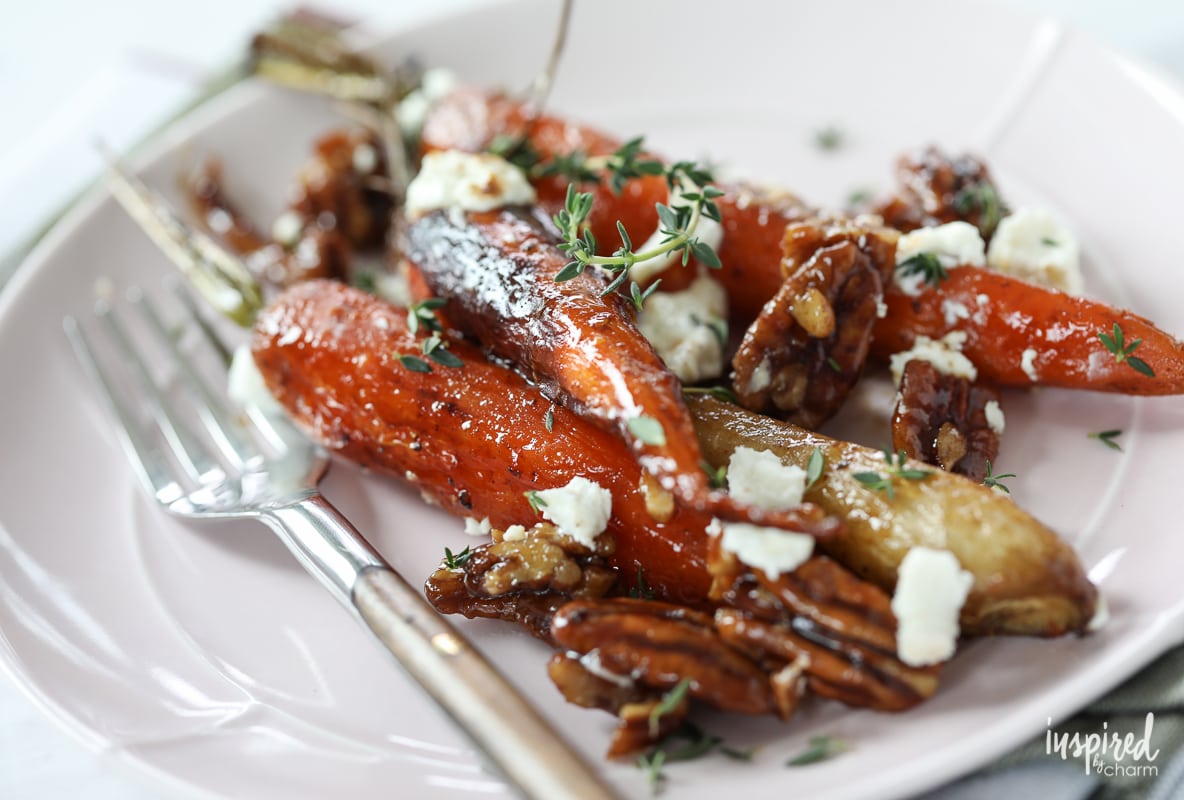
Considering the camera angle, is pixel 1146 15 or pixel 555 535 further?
pixel 1146 15

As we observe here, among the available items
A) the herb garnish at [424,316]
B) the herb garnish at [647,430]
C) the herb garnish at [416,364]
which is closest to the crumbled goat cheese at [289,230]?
the herb garnish at [424,316]

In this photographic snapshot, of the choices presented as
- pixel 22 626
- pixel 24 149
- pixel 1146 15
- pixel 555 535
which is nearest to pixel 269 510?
pixel 22 626

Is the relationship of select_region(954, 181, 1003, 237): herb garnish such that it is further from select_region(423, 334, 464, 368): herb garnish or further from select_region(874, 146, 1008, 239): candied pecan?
select_region(423, 334, 464, 368): herb garnish

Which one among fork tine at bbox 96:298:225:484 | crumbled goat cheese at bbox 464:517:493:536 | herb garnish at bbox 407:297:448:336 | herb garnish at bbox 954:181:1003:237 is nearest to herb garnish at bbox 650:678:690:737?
crumbled goat cheese at bbox 464:517:493:536

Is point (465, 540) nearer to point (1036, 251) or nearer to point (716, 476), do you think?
point (716, 476)

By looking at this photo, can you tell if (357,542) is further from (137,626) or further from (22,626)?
(22,626)

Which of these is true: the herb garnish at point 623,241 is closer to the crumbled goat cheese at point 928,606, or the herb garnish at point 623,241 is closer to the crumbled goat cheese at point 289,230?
the crumbled goat cheese at point 928,606
